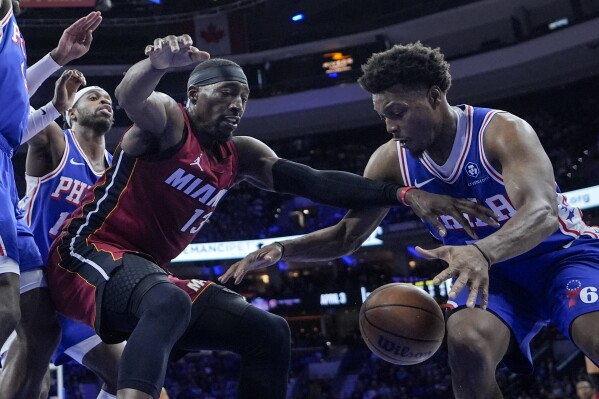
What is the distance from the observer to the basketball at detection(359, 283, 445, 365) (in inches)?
133

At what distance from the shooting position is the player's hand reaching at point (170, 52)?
2.95 metres

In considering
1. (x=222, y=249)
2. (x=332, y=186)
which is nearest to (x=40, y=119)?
(x=332, y=186)

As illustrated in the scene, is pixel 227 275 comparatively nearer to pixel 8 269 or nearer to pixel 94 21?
pixel 8 269

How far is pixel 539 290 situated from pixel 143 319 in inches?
77.4

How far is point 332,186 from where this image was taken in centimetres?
382

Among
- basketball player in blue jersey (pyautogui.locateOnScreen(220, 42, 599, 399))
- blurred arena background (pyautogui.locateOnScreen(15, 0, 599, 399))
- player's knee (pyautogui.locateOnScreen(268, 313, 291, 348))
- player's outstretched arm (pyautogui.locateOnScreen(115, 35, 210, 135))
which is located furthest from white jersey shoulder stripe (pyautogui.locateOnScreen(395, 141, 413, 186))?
blurred arena background (pyautogui.locateOnScreen(15, 0, 599, 399))

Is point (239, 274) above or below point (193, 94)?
below

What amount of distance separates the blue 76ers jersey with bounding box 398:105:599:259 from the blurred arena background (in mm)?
14177

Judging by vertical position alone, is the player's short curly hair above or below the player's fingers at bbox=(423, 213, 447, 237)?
above

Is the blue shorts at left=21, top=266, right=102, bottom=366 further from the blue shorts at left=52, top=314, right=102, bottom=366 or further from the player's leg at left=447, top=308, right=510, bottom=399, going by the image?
the player's leg at left=447, top=308, right=510, bottom=399

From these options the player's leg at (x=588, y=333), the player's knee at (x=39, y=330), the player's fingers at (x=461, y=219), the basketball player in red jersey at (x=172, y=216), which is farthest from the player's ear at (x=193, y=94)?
the player's leg at (x=588, y=333)

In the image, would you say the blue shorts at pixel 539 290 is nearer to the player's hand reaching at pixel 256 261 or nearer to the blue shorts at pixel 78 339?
the player's hand reaching at pixel 256 261

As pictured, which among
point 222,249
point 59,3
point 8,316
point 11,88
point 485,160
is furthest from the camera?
point 222,249

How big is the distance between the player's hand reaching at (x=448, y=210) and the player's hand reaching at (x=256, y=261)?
2.58 feet
